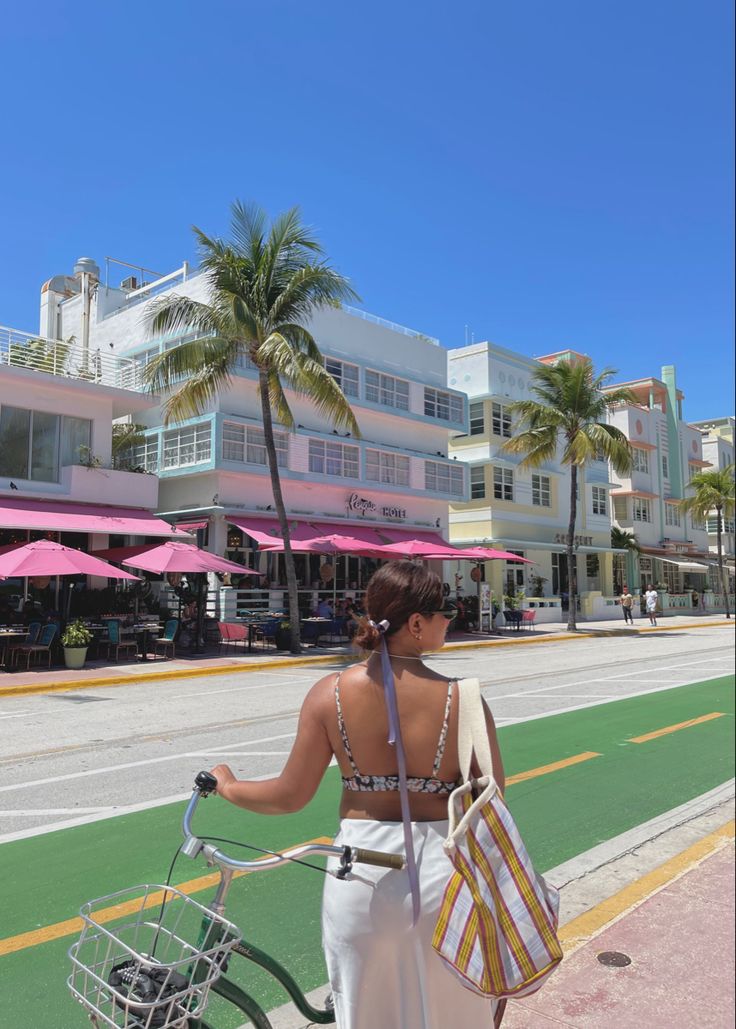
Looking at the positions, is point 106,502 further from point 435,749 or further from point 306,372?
point 435,749

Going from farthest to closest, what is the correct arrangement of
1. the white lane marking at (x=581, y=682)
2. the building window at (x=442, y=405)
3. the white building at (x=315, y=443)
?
the building window at (x=442, y=405) → the white building at (x=315, y=443) → the white lane marking at (x=581, y=682)

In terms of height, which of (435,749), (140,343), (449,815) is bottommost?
(449,815)

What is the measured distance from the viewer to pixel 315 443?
28.4 meters

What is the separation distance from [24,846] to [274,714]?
566 centimetres

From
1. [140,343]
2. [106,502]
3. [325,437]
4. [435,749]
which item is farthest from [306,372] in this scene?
[435,749]

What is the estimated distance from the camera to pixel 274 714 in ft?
36.1

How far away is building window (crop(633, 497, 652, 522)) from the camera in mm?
49469

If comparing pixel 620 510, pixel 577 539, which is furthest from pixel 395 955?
pixel 620 510

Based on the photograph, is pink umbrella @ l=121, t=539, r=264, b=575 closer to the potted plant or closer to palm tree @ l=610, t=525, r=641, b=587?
the potted plant

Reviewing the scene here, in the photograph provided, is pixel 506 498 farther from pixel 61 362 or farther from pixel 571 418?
pixel 61 362

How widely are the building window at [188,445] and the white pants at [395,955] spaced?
23543 mm

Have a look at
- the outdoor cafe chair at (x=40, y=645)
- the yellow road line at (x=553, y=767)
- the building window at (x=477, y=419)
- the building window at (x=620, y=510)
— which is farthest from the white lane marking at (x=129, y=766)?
the building window at (x=620, y=510)

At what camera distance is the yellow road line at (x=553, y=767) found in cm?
714

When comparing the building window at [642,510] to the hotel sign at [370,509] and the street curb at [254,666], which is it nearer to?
the street curb at [254,666]
